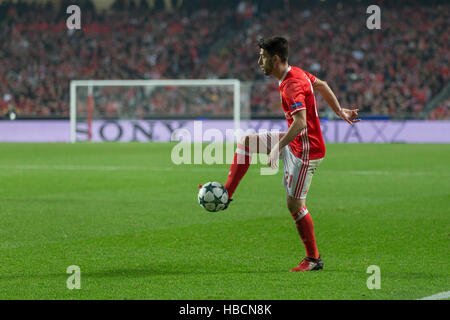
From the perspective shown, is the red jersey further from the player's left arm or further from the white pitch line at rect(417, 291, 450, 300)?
the white pitch line at rect(417, 291, 450, 300)

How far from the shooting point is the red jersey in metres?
6.21

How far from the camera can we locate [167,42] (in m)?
41.5

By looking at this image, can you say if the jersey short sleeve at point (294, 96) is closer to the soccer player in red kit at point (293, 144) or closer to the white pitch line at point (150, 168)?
the soccer player in red kit at point (293, 144)

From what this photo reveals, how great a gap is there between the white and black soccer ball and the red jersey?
0.70 m

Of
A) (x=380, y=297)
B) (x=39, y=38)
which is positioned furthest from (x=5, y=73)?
(x=380, y=297)

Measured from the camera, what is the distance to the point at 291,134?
20.1 feet

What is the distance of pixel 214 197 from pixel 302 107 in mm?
1060

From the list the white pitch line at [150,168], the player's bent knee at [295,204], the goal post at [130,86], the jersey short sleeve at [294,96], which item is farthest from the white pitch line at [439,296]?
the goal post at [130,86]

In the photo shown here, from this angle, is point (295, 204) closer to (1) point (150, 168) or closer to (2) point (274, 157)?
(2) point (274, 157)

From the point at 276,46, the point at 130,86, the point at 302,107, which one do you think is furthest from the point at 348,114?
the point at 130,86

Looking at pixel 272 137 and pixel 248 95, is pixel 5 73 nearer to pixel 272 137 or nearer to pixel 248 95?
pixel 248 95

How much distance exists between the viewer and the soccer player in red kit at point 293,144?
249 inches

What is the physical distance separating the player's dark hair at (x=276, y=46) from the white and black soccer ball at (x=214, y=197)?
3.93 ft

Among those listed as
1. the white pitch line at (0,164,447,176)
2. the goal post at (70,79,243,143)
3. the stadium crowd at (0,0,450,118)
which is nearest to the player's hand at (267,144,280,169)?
the white pitch line at (0,164,447,176)
